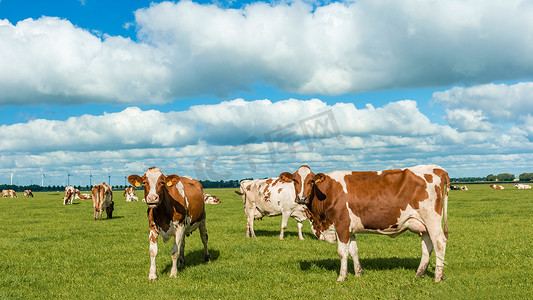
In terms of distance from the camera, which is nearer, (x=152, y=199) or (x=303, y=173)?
(x=152, y=199)

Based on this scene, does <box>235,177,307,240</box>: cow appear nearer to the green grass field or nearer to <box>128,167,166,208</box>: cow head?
the green grass field

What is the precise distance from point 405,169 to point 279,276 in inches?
159

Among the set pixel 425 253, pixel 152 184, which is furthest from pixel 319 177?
pixel 152 184

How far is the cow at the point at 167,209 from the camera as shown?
10.2m

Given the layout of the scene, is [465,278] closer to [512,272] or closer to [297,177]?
[512,272]

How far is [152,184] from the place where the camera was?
1019 cm

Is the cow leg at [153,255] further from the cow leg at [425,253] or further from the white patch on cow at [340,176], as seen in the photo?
the cow leg at [425,253]

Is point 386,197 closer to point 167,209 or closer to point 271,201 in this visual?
point 167,209

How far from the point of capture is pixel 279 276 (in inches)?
410

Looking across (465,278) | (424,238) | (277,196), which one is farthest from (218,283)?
(277,196)

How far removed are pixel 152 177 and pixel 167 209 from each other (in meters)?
1.03

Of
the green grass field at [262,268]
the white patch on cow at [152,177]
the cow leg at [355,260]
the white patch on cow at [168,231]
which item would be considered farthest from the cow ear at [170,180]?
the cow leg at [355,260]

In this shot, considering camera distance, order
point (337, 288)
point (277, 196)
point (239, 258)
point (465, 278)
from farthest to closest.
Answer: point (277, 196)
point (239, 258)
point (465, 278)
point (337, 288)

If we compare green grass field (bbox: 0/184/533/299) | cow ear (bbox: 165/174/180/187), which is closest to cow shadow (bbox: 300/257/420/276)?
green grass field (bbox: 0/184/533/299)
